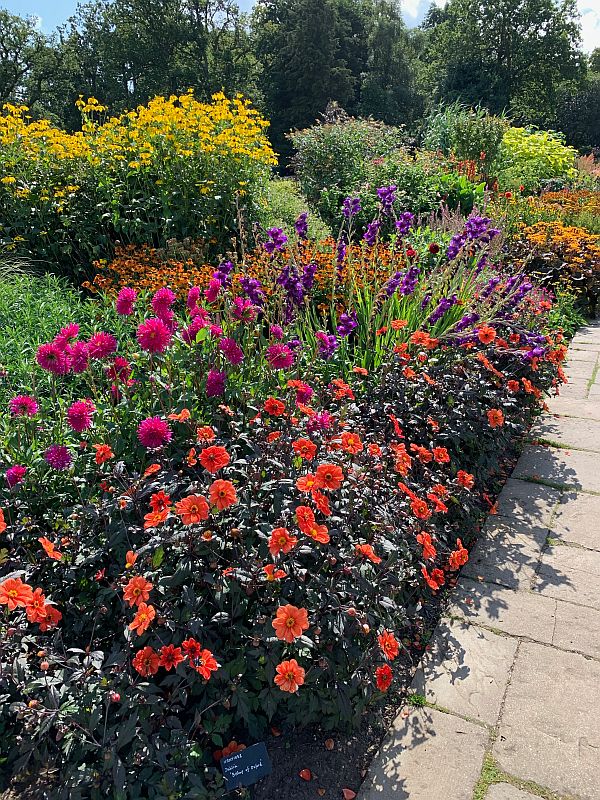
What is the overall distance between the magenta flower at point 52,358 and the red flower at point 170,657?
90 centimetres

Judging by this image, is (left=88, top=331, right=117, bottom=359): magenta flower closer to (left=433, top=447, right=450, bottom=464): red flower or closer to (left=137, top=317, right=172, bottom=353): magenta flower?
(left=137, top=317, right=172, bottom=353): magenta flower

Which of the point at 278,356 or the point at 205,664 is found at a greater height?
the point at 278,356

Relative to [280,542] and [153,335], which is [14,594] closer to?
[280,542]

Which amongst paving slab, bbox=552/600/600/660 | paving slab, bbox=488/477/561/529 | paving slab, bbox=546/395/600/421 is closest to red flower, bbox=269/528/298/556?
paving slab, bbox=552/600/600/660

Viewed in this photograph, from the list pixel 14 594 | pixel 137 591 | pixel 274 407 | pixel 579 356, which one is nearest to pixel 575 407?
pixel 579 356

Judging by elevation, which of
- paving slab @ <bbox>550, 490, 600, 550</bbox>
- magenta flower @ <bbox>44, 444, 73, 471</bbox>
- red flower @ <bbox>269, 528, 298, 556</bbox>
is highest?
magenta flower @ <bbox>44, 444, 73, 471</bbox>

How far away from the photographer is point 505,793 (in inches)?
60.3

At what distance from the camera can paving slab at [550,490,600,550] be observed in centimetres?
252

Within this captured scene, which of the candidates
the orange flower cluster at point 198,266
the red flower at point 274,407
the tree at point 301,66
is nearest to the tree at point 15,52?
the tree at point 301,66

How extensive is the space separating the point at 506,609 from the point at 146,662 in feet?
4.38

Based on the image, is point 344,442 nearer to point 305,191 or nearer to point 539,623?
point 539,623

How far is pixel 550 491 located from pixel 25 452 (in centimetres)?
230

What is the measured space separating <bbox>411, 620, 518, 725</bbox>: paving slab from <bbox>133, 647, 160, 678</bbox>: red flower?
0.85 meters

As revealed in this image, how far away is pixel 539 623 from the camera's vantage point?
209 cm
